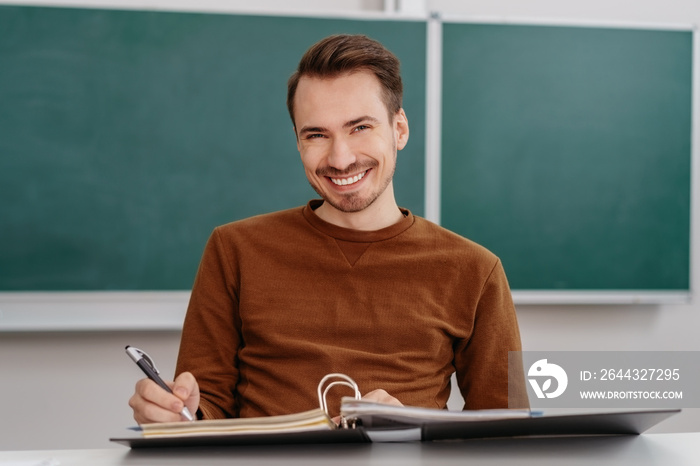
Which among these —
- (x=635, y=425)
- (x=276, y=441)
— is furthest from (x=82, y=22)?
(x=635, y=425)

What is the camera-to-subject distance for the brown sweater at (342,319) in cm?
135

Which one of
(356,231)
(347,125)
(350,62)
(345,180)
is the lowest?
(356,231)

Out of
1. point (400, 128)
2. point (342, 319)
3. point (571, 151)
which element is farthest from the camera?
point (571, 151)

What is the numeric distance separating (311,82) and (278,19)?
1223mm

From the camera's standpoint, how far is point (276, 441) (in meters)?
0.87

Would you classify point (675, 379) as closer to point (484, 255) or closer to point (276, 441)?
point (484, 255)

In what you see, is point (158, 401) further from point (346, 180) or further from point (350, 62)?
point (350, 62)

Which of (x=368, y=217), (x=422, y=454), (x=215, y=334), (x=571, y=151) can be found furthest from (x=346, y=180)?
(x=571, y=151)

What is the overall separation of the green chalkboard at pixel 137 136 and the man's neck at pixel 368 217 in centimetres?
104

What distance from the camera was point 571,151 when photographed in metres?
2.70

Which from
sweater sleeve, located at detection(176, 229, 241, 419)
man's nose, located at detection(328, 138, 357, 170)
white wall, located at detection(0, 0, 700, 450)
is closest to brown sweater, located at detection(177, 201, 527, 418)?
sweater sleeve, located at detection(176, 229, 241, 419)

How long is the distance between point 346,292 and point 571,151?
5.28 ft

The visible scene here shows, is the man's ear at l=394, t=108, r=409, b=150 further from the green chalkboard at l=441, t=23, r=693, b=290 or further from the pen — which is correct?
the green chalkboard at l=441, t=23, r=693, b=290

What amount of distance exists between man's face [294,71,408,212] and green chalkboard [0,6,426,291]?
1.11 meters
